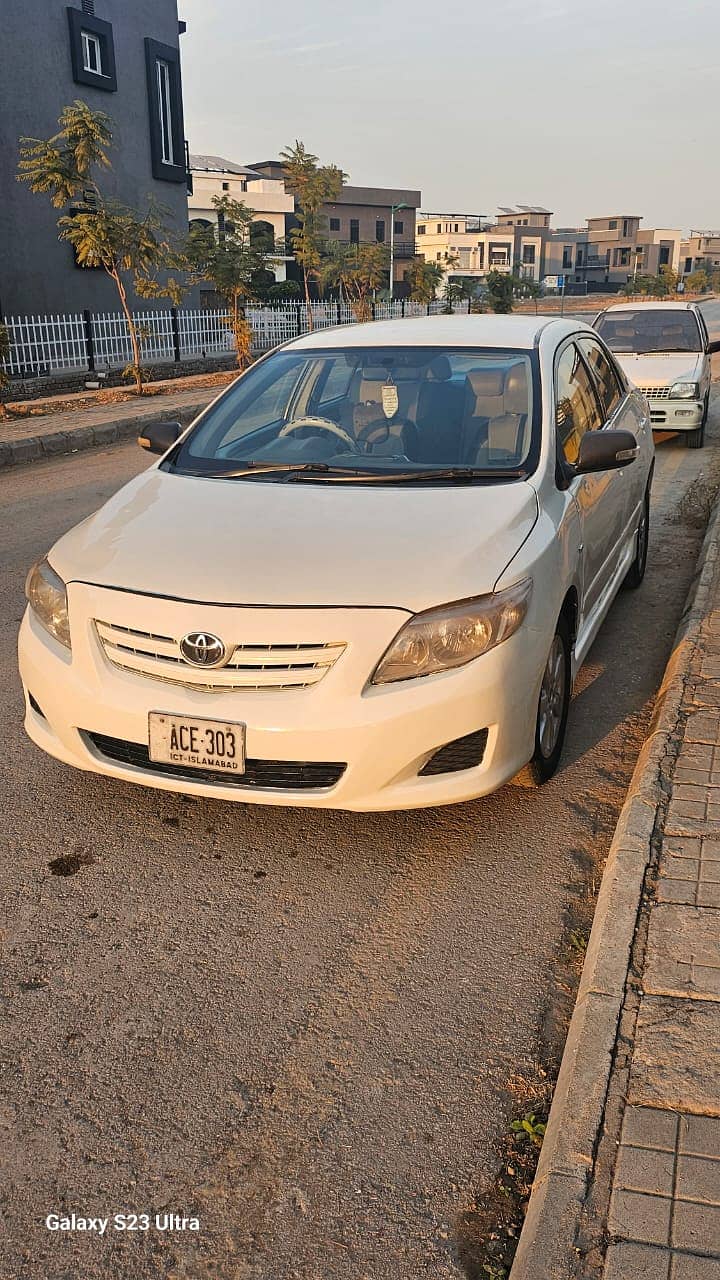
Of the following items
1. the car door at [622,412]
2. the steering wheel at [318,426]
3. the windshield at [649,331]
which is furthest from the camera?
the windshield at [649,331]

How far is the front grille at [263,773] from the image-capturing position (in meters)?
3.18

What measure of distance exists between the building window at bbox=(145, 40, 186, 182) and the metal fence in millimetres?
3875

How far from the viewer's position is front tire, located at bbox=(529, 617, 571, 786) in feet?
12.1

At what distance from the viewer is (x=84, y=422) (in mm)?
13859

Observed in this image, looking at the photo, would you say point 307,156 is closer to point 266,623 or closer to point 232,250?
point 232,250

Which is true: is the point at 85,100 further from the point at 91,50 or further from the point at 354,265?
the point at 354,265

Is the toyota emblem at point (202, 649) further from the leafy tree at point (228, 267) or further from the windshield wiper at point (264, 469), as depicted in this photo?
the leafy tree at point (228, 267)

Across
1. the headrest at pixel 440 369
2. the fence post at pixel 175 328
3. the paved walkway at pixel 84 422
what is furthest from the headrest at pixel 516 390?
the fence post at pixel 175 328

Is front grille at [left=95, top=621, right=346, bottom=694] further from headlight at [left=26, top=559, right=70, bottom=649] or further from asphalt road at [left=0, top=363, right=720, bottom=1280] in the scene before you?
asphalt road at [left=0, top=363, right=720, bottom=1280]

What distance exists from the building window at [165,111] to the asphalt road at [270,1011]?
959 inches

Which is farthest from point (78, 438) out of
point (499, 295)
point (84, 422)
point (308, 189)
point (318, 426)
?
point (499, 295)

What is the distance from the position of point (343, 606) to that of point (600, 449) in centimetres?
164

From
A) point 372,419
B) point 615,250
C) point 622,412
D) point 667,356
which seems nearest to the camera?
point 372,419

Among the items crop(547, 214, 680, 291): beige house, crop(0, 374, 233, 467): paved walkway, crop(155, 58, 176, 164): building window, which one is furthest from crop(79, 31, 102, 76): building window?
crop(547, 214, 680, 291): beige house
